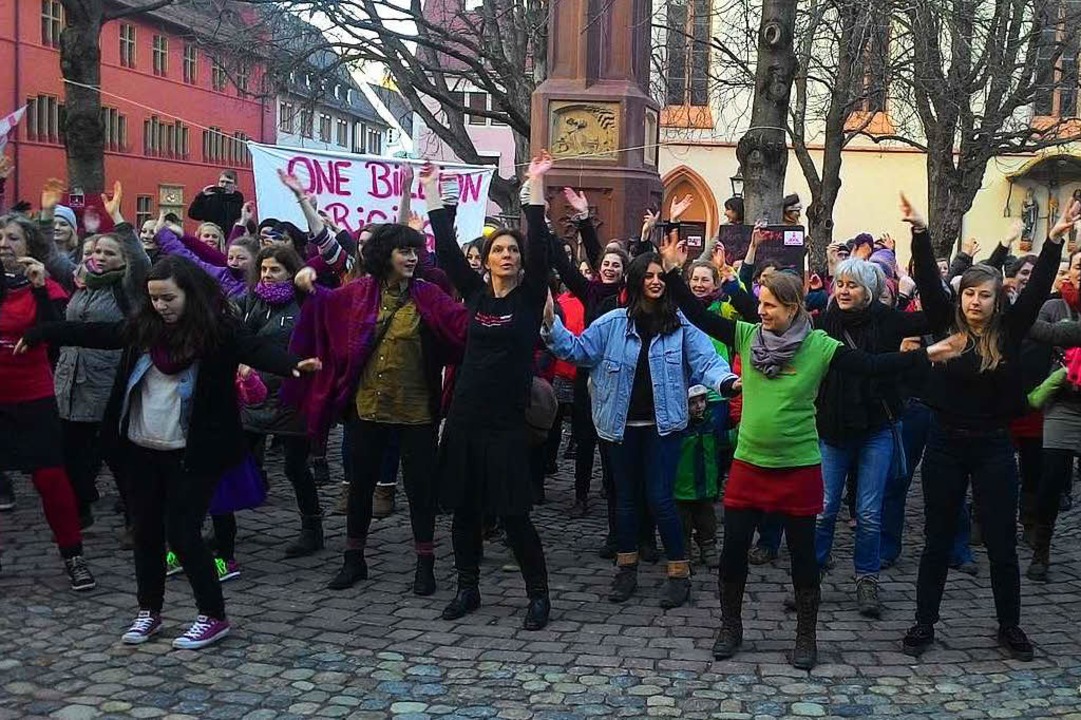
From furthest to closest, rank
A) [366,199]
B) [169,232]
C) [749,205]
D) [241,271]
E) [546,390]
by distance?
[749,205] → [366,199] → [241,271] → [169,232] → [546,390]

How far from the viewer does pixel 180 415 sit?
18.1 feet

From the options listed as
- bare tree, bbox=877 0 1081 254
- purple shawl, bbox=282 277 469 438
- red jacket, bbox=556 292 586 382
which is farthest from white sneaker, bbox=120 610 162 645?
bare tree, bbox=877 0 1081 254

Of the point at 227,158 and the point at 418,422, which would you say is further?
the point at 227,158

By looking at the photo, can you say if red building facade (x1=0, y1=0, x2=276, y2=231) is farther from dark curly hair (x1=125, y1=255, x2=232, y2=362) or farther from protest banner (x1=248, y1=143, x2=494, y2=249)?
dark curly hair (x1=125, y1=255, x2=232, y2=362)

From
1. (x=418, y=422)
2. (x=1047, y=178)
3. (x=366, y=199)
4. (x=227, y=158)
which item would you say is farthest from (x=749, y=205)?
(x=227, y=158)

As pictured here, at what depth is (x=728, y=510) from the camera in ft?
18.3

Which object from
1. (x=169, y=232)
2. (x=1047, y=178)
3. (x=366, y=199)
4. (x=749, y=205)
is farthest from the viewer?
(x=1047, y=178)

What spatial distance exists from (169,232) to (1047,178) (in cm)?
3544

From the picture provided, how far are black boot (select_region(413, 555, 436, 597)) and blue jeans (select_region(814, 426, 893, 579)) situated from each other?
200 centimetres

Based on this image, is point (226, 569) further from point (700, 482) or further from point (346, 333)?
point (700, 482)

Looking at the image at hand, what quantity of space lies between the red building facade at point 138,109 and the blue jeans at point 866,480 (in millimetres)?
23896

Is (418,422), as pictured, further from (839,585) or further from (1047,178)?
(1047,178)

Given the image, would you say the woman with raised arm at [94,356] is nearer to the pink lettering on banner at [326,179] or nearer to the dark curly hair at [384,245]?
the dark curly hair at [384,245]

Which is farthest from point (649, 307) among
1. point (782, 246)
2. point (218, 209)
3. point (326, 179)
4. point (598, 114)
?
point (598, 114)
